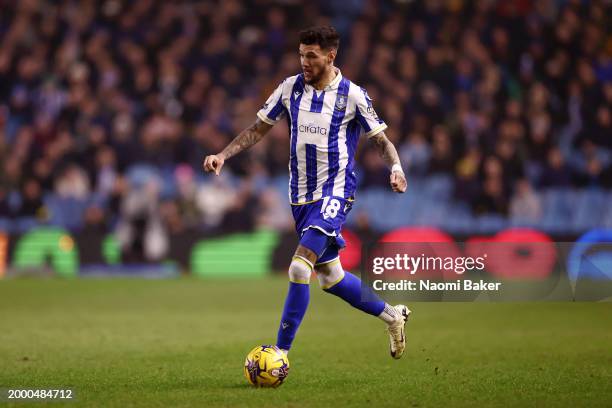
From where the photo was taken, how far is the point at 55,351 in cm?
931

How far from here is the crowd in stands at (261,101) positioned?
1919 cm

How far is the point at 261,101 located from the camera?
21516mm

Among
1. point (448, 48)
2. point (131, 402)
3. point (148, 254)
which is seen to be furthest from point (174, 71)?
point (131, 402)

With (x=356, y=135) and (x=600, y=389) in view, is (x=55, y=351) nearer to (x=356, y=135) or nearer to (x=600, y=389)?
(x=356, y=135)

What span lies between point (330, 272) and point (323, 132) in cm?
104

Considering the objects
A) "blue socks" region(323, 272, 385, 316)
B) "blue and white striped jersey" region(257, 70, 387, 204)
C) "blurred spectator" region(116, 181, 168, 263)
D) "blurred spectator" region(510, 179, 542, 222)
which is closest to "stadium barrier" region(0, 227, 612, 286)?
"blurred spectator" region(116, 181, 168, 263)

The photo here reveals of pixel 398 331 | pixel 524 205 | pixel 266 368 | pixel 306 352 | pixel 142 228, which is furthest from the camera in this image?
pixel 142 228

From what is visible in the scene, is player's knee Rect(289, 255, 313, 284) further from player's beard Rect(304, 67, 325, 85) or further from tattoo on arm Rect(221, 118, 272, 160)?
player's beard Rect(304, 67, 325, 85)

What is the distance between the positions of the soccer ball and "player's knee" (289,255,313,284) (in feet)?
1.78

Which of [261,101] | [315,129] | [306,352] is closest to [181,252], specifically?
[261,101]

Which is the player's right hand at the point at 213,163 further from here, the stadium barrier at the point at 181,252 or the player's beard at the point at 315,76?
the stadium barrier at the point at 181,252

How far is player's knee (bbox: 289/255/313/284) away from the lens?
736cm

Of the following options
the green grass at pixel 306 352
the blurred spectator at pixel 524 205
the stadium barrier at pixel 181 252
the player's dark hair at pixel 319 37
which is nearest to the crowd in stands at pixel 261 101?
the blurred spectator at pixel 524 205

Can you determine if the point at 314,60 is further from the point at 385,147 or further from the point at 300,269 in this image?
the point at 300,269
